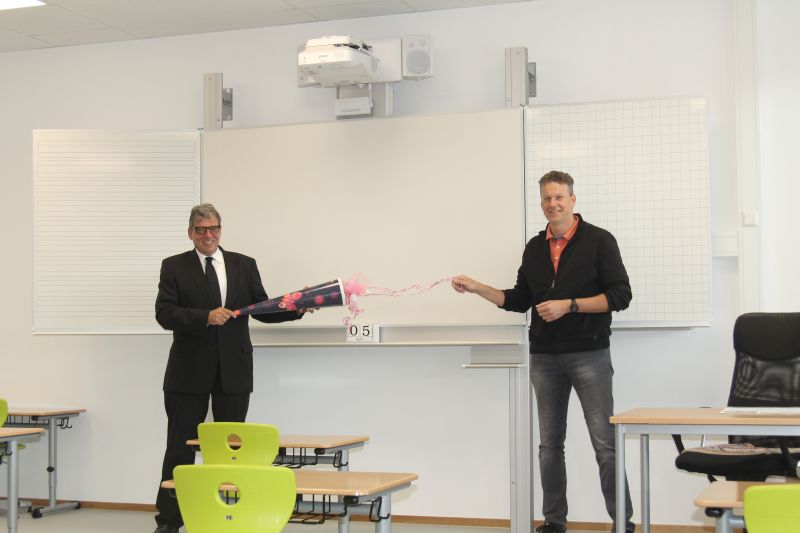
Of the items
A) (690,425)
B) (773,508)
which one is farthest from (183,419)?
(773,508)

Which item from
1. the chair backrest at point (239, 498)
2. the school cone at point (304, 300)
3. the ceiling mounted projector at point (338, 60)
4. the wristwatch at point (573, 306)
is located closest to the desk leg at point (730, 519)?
the chair backrest at point (239, 498)

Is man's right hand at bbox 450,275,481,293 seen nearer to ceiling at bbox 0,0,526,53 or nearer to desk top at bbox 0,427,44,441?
ceiling at bbox 0,0,526,53

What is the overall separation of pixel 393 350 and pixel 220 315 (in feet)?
4.95

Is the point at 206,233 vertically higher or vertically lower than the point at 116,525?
higher

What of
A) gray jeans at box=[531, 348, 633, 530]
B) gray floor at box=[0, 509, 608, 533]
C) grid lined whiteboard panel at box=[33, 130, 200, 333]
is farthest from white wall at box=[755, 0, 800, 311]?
grid lined whiteboard panel at box=[33, 130, 200, 333]

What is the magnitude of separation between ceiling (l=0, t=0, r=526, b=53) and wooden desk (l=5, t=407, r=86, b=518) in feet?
8.46

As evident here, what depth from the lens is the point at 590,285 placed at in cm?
469

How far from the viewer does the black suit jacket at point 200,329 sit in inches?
200

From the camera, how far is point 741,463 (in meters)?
4.22

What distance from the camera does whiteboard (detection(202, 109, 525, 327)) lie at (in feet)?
18.5

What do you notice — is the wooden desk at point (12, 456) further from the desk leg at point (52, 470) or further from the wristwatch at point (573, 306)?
the wristwatch at point (573, 306)

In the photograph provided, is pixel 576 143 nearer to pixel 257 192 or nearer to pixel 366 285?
pixel 366 285

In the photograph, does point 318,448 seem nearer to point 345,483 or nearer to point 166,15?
point 345,483

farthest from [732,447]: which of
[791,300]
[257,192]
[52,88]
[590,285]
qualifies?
[52,88]
